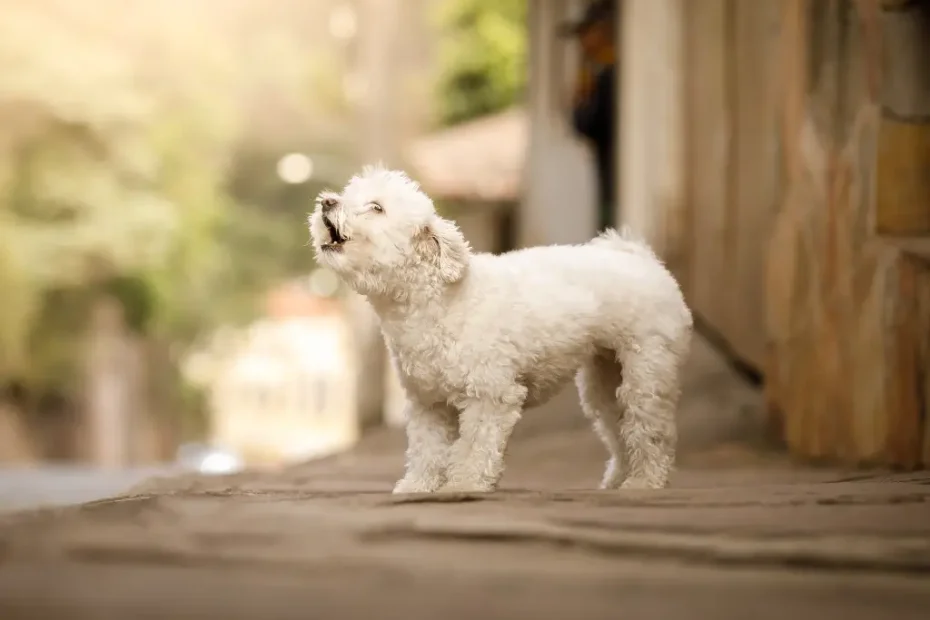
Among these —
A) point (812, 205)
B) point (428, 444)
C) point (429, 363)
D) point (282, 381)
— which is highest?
point (812, 205)

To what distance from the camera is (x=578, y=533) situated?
1.70 m

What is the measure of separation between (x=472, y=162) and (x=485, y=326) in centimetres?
647

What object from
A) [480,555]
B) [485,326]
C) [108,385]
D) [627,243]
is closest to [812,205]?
[627,243]

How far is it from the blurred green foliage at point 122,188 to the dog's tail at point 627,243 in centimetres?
714

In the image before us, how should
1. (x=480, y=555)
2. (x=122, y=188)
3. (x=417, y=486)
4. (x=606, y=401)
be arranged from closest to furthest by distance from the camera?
1. (x=480, y=555)
2. (x=417, y=486)
3. (x=606, y=401)
4. (x=122, y=188)

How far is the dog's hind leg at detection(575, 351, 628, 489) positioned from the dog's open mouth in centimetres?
70

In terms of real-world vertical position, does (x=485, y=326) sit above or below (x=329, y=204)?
below

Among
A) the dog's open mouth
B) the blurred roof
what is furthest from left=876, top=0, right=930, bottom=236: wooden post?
the blurred roof

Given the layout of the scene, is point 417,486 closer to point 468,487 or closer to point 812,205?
point 468,487

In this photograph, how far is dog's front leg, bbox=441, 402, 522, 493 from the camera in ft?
7.29

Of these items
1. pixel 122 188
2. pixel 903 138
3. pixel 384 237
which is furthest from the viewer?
pixel 122 188

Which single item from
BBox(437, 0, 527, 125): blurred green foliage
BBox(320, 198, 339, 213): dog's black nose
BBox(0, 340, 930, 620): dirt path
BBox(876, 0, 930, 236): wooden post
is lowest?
BBox(0, 340, 930, 620): dirt path

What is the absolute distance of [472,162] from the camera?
8.62 m

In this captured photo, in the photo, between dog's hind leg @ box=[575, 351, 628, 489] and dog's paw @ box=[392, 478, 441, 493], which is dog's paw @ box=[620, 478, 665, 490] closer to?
dog's hind leg @ box=[575, 351, 628, 489]
